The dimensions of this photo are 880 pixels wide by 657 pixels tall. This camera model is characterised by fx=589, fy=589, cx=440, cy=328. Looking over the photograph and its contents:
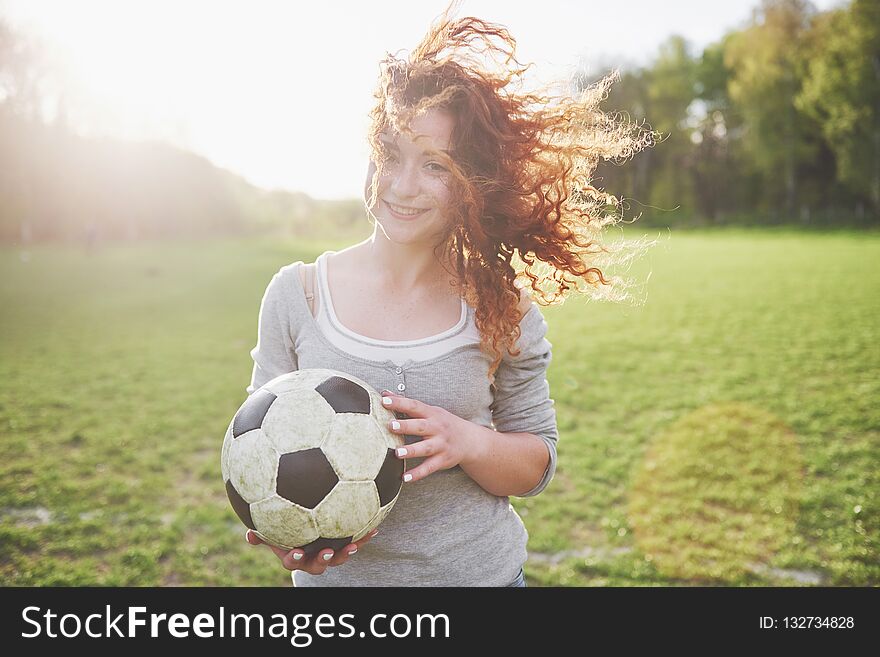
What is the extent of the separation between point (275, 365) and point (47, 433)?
5.68m

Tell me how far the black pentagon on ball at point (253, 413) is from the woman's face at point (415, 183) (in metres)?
0.58

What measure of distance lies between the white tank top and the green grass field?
104 inches

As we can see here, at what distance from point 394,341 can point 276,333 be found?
1.26ft

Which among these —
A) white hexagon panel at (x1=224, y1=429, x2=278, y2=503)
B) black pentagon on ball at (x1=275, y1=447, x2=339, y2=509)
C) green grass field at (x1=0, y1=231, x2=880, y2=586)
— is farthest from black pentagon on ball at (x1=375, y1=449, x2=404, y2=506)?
green grass field at (x1=0, y1=231, x2=880, y2=586)

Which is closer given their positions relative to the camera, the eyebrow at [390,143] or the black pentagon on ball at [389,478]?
the black pentagon on ball at [389,478]

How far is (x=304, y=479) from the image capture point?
152 cm

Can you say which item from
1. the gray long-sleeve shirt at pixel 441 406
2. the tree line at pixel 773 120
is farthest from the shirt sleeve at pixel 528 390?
the tree line at pixel 773 120

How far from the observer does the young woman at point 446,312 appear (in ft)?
5.64

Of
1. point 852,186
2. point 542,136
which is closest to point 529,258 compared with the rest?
point 542,136

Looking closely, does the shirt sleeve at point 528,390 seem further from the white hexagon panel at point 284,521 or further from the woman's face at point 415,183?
the white hexagon panel at point 284,521

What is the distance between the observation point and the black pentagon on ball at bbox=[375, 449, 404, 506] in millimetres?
1556

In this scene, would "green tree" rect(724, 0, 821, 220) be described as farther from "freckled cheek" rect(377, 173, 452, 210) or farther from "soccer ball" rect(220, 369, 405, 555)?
"soccer ball" rect(220, 369, 405, 555)

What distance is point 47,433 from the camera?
243 inches

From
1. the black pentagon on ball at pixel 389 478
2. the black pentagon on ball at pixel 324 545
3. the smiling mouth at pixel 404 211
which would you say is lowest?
the black pentagon on ball at pixel 324 545
